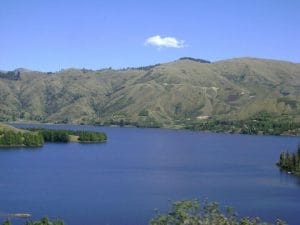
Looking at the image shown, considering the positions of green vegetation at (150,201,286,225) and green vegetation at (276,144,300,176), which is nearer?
green vegetation at (150,201,286,225)

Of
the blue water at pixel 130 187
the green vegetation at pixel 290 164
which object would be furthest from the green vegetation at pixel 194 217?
the green vegetation at pixel 290 164

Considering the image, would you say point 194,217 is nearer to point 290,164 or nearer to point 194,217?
point 194,217

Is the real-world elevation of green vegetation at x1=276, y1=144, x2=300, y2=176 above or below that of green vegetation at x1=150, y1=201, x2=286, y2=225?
below

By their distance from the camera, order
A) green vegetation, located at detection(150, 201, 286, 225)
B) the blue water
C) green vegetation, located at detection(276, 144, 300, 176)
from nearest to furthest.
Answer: green vegetation, located at detection(150, 201, 286, 225) → the blue water → green vegetation, located at detection(276, 144, 300, 176)

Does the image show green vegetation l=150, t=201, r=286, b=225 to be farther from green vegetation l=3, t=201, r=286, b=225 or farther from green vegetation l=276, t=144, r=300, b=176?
green vegetation l=276, t=144, r=300, b=176

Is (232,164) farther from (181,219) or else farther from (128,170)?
(181,219)

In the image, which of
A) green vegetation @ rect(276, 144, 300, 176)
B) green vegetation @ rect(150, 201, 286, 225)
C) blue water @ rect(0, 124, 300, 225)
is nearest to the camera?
green vegetation @ rect(150, 201, 286, 225)

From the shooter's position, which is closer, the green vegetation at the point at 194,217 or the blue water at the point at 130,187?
the green vegetation at the point at 194,217

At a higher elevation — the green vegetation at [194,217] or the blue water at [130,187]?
the green vegetation at [194,217]

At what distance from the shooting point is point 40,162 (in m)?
179

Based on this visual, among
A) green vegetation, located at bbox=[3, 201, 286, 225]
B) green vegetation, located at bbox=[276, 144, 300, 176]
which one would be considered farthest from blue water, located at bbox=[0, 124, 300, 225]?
green vegetation, located at bbox=[3, 201, 286, 225]

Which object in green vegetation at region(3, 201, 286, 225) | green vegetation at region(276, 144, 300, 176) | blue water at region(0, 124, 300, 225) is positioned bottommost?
blue water at region(0, 124, 300, 225)

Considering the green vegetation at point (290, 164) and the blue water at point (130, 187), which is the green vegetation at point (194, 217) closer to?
the blue water at point (130, 187)

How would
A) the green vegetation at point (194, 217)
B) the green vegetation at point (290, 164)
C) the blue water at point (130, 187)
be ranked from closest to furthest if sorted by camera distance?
1. the green vegetation at point (194, 217)
2. the blue water at point (130, 187)
3. the green vegetation at point (290, 164)
